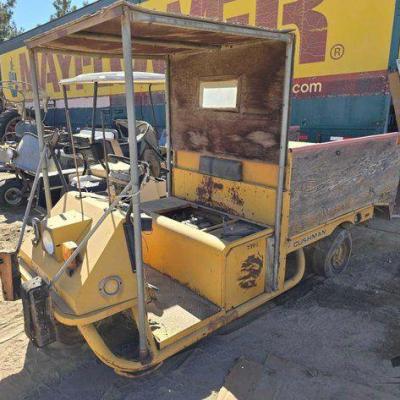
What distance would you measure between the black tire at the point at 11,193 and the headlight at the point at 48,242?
14.8 ft

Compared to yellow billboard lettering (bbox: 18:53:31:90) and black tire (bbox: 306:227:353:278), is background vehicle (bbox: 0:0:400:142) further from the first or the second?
yellow billboard lettering (bbox: 18:53:31:90)

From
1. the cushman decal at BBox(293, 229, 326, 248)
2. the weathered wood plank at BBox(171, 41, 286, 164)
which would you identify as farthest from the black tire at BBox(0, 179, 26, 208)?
the cushman decal at BBox(293, 229, 326, 248)

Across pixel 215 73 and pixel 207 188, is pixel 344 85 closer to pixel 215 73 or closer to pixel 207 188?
pixel 215 73

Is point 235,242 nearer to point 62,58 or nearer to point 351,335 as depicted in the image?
point 351,335

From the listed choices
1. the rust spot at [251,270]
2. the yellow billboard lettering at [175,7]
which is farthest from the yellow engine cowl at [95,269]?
the yellow billboard lettering at [175,7]

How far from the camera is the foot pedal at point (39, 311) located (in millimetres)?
2205

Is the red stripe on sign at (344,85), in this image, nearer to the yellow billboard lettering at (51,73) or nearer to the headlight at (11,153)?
the headlight at (11,153)

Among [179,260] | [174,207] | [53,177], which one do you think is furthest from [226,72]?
[53,177]

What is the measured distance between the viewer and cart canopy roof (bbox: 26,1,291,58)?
188cm

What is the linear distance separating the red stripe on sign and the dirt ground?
8.24 feet

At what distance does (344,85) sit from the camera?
4938 mm

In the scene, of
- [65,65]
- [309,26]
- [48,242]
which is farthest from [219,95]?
[65,65]

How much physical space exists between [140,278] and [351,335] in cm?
192

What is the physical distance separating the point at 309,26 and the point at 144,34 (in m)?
3.39
